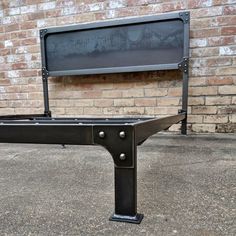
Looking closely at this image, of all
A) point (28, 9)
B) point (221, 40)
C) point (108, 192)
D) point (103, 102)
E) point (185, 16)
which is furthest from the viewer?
point (28, 9)

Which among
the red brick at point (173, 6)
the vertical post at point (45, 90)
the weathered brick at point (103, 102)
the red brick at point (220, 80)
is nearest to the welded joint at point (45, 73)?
the vertical post at point (45, 90)

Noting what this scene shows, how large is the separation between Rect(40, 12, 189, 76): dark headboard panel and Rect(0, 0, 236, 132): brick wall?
18 cm

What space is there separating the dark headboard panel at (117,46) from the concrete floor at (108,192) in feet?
2.86

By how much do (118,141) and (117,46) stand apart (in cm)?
175

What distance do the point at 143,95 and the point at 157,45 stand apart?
1.64ft

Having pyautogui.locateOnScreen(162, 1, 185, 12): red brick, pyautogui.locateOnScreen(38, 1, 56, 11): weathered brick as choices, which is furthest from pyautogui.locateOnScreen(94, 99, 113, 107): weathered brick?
pyautogui.locateOnScreen(38, 1, 56, 11): weathered brick

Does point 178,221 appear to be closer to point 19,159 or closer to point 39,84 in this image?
point 19,159

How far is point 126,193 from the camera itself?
650 millimetres

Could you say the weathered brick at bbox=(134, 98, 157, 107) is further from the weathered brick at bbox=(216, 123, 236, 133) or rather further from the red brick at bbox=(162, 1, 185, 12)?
the red brick at bbox=(162, 1, 185, 12)

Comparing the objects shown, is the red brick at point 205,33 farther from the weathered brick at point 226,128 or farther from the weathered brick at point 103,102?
the weathered brick at point 103,102

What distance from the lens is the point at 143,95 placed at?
91.5 inches

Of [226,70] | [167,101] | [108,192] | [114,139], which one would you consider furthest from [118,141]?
[226,70]

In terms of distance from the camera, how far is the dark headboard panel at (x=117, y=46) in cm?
205

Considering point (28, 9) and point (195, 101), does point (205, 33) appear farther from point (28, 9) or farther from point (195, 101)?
point (28, 9)
